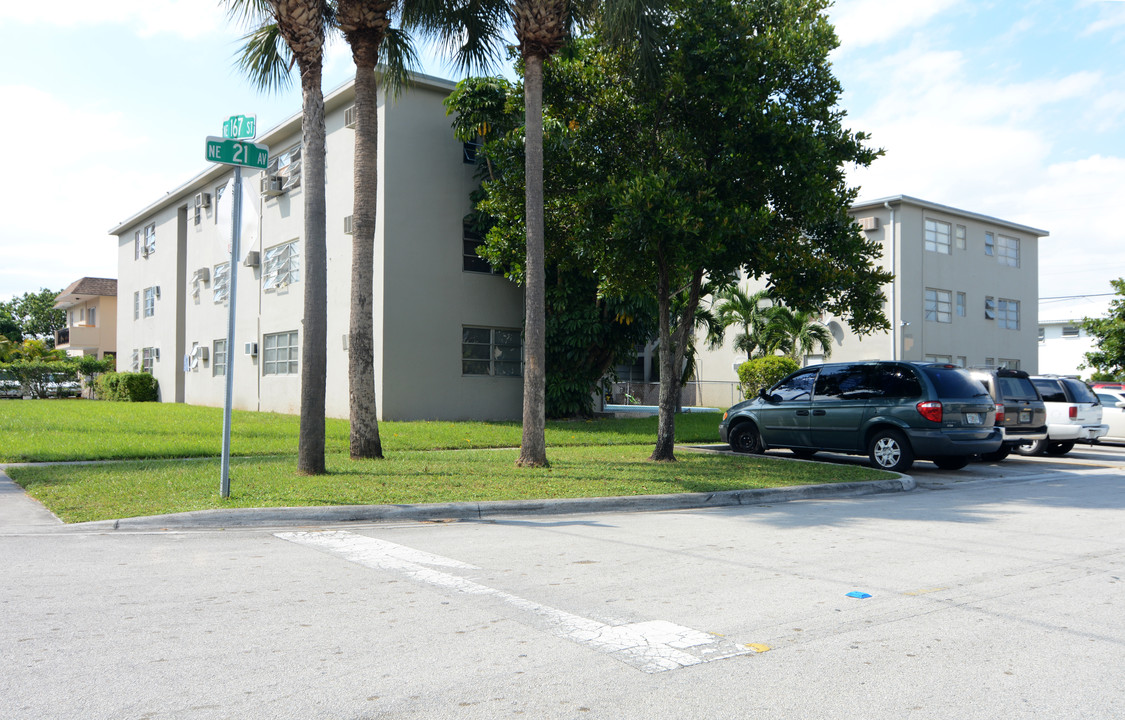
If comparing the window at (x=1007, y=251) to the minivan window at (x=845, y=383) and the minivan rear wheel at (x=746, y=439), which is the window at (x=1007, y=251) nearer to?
the minivan rear wheel at (x=746, y=439)

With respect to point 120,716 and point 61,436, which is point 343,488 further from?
point 61,436

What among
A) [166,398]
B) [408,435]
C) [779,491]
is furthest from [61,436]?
[166,398]

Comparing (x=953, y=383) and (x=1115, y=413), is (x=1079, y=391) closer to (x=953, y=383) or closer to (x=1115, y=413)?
(x=1115, y=413)

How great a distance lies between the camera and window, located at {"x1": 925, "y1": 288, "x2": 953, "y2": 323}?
37438 mm

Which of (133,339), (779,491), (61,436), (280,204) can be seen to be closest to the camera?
(779,491)

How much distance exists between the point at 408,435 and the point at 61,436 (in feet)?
21.6

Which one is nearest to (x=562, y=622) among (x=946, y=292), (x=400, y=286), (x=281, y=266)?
(x=400, y=286)

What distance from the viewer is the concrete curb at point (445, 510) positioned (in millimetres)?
8336

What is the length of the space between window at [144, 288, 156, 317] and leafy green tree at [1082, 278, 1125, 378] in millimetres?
38890

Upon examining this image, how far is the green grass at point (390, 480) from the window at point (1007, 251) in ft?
103

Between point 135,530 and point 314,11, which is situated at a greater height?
point 314,11

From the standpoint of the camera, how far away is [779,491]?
1132 centimetres

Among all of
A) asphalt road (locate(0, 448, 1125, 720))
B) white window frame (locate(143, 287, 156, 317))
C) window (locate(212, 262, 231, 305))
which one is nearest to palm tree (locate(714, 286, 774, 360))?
window (locate(212, 262, 231, 305))

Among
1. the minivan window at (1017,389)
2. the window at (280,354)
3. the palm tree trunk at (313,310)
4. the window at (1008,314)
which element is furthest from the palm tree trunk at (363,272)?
the window at (1008,314)
